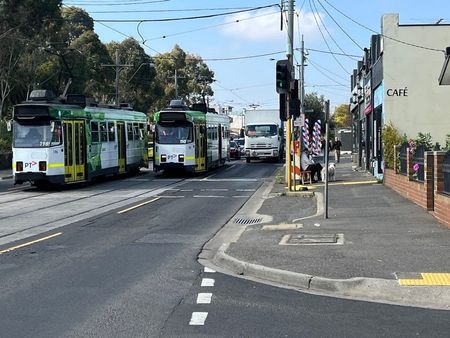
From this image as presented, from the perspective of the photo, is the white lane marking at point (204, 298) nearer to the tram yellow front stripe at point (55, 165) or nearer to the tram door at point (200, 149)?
the tram yellow front stripe at point (55, 165)

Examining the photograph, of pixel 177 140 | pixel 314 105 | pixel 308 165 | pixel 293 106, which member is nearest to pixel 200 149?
pixel 177 140

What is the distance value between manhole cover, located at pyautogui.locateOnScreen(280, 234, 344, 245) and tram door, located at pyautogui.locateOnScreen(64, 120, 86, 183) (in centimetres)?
1380

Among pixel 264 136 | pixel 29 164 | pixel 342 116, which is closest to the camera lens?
pixel 29 164

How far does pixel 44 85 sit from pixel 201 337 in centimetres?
4540

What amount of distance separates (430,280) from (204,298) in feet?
9.48

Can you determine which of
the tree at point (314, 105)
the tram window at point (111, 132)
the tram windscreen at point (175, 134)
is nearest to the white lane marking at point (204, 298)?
the tram window at point (111, 132)

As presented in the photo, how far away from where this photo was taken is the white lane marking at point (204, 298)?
7368mm

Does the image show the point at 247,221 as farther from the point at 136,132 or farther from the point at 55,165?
the point at 136,132

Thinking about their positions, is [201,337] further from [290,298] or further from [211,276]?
[211,276]

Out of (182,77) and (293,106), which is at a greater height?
(182,77)

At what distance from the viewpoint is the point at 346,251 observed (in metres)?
9.84

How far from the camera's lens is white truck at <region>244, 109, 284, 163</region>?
43125mm

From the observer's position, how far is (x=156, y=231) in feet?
44.1

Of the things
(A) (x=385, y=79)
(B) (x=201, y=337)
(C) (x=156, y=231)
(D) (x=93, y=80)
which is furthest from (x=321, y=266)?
(D) (x=93, y=80)
